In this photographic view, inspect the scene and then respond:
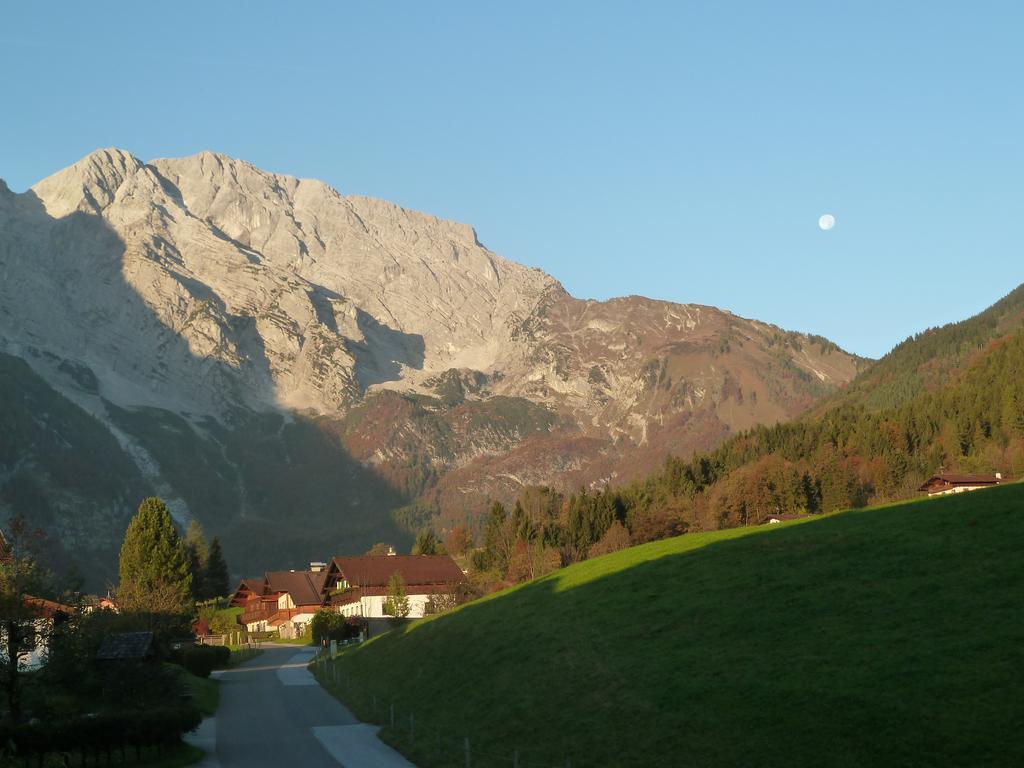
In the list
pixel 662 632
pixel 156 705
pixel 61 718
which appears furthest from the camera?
pixel 156 705

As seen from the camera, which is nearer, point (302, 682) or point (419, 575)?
point (302, 682)

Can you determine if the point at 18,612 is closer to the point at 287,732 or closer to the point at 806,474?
the point at 287,732

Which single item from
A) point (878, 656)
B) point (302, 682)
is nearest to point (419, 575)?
point (302, 682)

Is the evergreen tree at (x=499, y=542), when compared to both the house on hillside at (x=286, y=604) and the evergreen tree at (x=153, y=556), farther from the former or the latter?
the evergreen tree at (x=153, y=556)

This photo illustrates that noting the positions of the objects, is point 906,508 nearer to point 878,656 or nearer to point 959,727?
point 878,656

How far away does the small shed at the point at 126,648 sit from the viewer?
164ft

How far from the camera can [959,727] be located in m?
25.4

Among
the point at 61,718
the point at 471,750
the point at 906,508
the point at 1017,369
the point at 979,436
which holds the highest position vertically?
the point at 1017,369

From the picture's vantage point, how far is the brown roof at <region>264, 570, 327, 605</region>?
513 ft

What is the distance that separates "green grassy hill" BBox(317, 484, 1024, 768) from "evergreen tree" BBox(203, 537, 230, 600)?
→ 13856 centimetres

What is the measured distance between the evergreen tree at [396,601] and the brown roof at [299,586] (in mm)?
26286

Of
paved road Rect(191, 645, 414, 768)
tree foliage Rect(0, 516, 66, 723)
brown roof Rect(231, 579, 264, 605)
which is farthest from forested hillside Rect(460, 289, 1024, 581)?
tree foliage Rect(0, 516, 66, 723)

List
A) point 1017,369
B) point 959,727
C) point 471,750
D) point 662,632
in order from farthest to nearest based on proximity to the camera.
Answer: point 1017,369, point 662,632, point 471,750, point 959,727

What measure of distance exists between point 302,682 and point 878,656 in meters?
51.8
